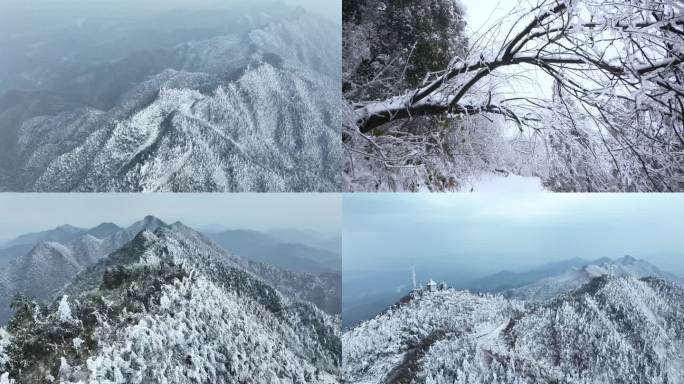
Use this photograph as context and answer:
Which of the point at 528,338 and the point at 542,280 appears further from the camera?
the point at 542,280

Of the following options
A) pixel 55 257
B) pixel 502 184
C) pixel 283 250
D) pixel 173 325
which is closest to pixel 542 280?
pixel 502 184

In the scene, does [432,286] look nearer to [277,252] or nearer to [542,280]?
[542,280]

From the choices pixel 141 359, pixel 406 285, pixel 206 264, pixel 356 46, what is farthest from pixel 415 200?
pixel 141 359

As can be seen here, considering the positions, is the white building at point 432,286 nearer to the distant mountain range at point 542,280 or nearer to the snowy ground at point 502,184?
the distant mountain range at point 542,280

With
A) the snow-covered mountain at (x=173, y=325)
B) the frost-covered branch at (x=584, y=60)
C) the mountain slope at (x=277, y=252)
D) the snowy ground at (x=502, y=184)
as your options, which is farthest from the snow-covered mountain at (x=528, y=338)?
the frost-covered branch at (x=584, y=60)

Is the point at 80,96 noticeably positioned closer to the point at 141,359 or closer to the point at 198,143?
the point at 198,143

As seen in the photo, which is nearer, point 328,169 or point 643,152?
point 328,169
